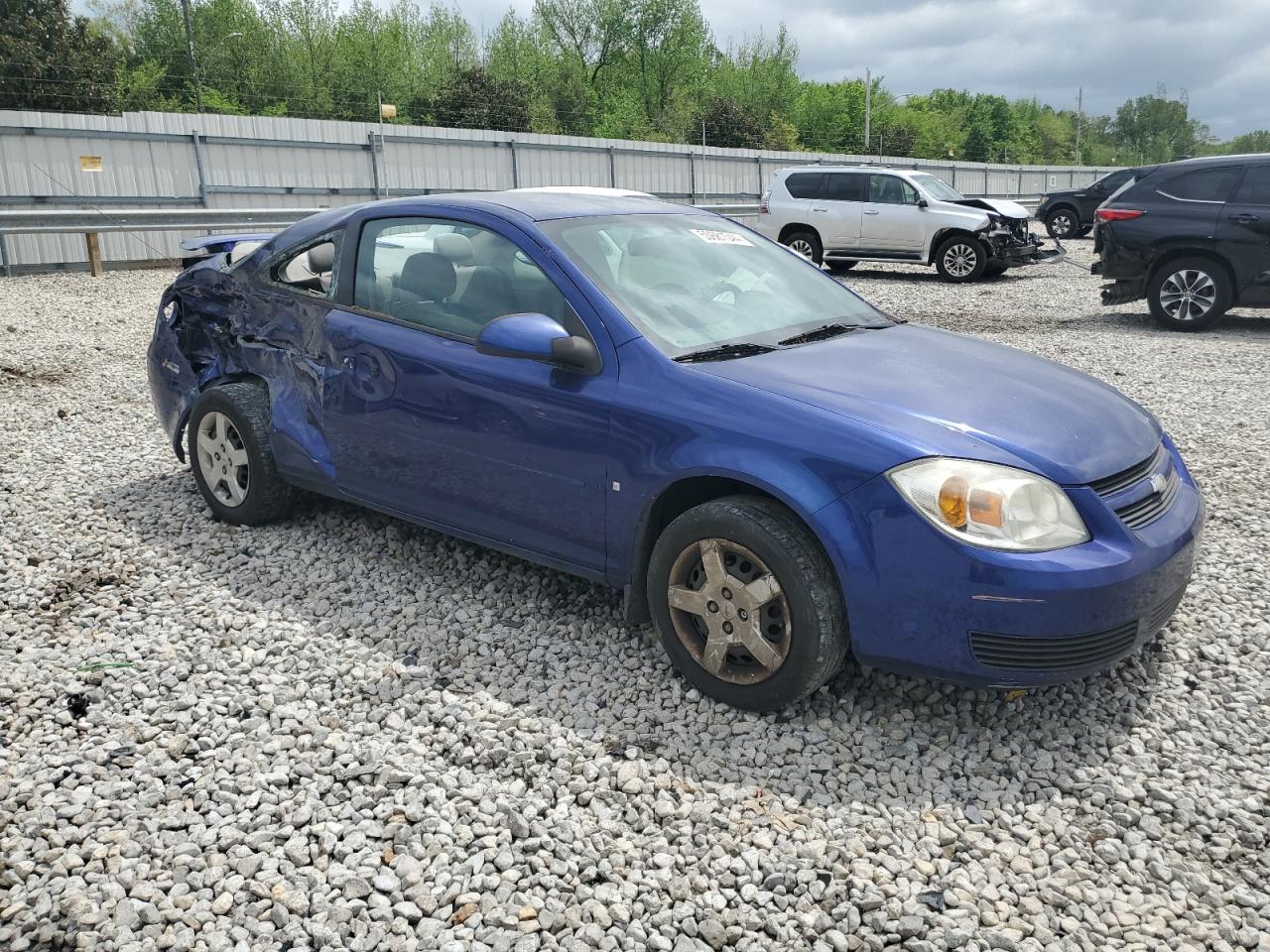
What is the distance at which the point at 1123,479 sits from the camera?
3.29m

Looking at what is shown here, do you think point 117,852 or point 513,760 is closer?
point 117,852

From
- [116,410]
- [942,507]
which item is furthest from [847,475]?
[116,410]

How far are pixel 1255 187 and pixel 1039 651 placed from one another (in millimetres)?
9784

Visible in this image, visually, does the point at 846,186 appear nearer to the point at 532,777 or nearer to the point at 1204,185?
the point at 1204,185

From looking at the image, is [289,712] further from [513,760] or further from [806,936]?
[806,936]

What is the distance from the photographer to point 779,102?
85438 millimetres

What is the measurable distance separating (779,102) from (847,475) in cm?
8845

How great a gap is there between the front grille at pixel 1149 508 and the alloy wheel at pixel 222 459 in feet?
12.2

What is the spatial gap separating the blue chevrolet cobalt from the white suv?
1297 cm

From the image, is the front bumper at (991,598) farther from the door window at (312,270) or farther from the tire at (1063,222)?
the tire at (1063,222)

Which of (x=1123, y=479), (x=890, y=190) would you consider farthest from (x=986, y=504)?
(x=890, y=190)

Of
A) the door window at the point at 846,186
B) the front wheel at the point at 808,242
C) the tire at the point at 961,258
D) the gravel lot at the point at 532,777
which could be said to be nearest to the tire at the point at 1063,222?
the tire at the point at 961,258

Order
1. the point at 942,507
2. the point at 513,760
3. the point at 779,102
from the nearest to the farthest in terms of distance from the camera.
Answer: the point at 942,507
the point at 513,760
the point at 779,102

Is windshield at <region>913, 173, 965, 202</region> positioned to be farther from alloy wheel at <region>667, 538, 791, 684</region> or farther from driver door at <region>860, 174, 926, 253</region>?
alloy wheel at <region>667, 538, 791, 684</region>
